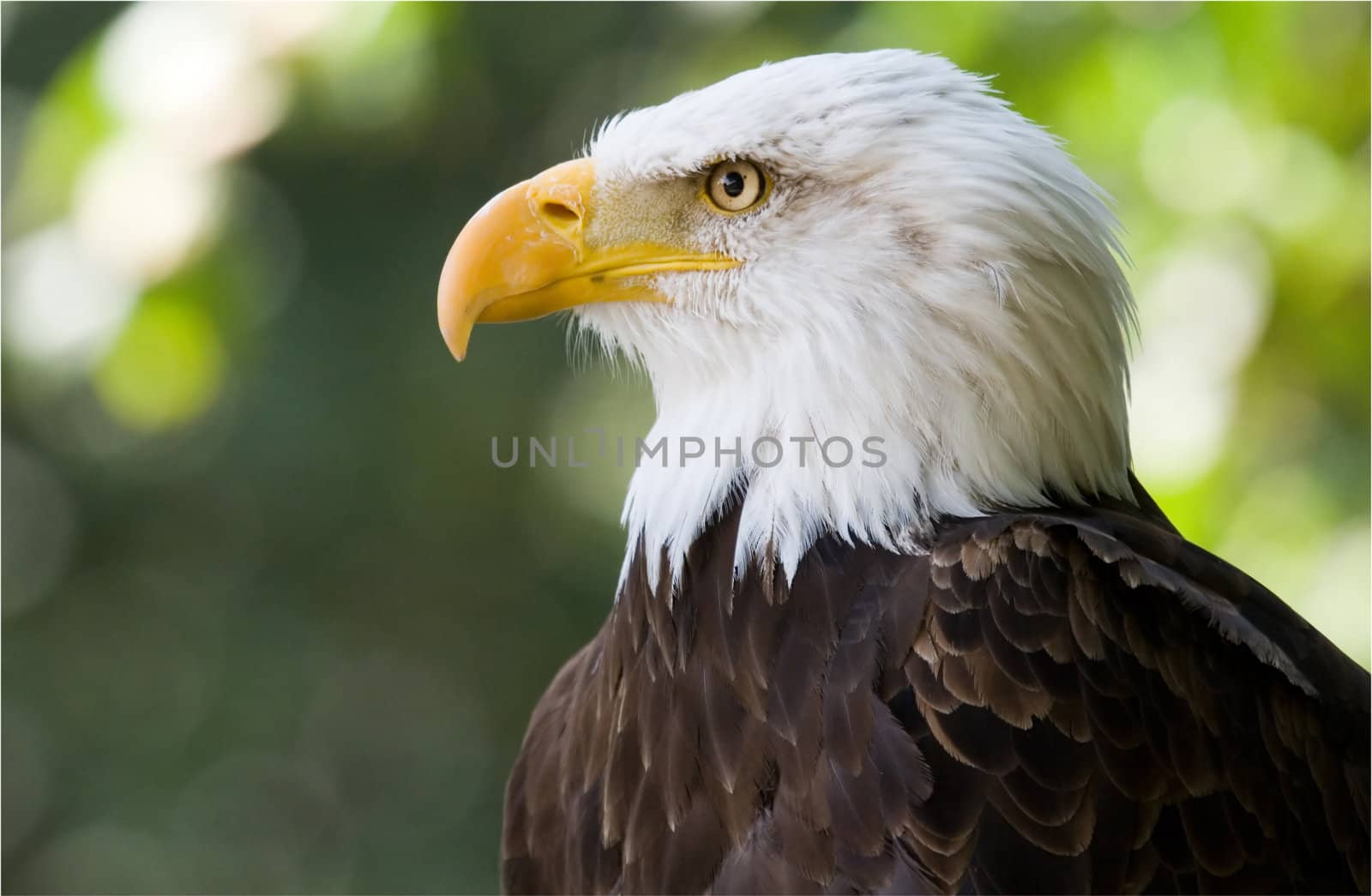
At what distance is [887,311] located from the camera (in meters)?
1.46

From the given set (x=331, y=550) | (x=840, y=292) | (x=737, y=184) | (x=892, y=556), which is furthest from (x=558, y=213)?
(x=331, y=550)

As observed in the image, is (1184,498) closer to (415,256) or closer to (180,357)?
(180,357)

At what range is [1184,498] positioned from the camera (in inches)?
72.9

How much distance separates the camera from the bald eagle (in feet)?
4.17

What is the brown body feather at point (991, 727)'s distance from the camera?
4.13 feet

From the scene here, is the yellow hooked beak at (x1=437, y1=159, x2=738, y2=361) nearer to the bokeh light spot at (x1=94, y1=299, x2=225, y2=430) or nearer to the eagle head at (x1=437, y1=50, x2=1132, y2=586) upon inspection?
the eagle head at (x1=437, y1=50, x2=1132, y2=586)

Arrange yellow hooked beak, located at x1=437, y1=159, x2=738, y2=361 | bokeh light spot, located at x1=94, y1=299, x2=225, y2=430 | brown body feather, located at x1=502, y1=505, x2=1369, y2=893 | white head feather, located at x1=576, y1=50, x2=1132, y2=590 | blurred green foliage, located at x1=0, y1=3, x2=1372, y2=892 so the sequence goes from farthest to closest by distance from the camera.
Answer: blurred green foliage, located at x1=0, y1=3, x2=1372, y2=892, bokeh light spot, located at x1=94, y1=299, x2=225, y2=430, yellow hooked beak, located at x1=437, y1=159, x2=738, y2=361, white head feather, located at x1=576, y1=50, x2=1132, y2=590, brown body feather, located at x1=502, y1=505, x2=1369, y2=893

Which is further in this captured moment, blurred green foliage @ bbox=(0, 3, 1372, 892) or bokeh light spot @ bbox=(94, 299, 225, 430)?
blurred green foliage @ bbox=(0, 3, 1372, 892)

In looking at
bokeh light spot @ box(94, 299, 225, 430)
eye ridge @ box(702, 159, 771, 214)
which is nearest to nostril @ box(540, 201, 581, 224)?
eye ridge @ box(702, 159, 771, 214)

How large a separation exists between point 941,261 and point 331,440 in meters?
3.12

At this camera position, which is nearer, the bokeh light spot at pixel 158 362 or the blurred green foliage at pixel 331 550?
the bokeh light spot at pixel 158 362

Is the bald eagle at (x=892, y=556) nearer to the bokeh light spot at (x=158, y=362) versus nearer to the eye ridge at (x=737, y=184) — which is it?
the eye ridge at (x=737, y=184)

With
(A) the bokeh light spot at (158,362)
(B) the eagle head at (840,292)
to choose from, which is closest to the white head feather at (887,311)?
(B) the eagle head at (840,292)

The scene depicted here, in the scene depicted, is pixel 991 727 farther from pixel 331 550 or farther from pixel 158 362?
pixel 331 550
